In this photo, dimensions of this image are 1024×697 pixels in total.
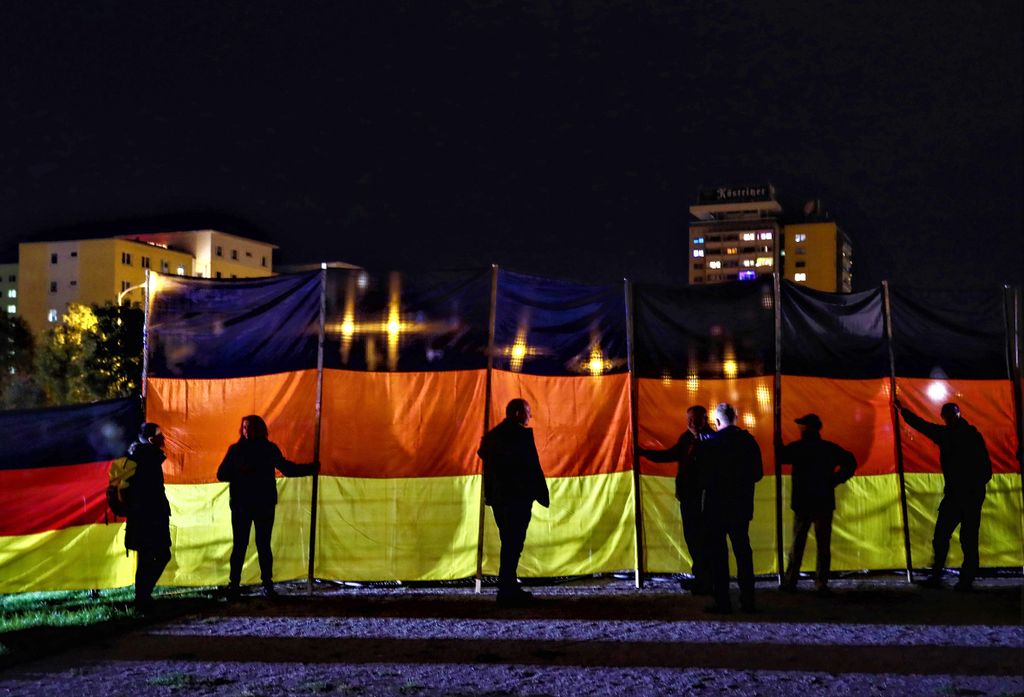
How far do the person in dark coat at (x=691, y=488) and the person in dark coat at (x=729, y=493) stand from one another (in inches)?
29.0

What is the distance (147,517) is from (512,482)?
3667 millimetres

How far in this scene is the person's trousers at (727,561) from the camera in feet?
33.0

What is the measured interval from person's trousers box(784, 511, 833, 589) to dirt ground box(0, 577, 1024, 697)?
0.82 feet

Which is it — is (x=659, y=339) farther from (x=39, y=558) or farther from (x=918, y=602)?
(x=39, y=558)

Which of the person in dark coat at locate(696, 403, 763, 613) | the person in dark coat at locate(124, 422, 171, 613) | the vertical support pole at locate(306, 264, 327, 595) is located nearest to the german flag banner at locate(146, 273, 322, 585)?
the vertical support pole at locate(306, 264, 327, 595)

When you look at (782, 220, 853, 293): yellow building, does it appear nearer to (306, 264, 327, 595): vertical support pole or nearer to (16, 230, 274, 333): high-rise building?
(16, 230, 274, 333): high-rise building

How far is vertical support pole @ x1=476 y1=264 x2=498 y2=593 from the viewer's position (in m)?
11.4

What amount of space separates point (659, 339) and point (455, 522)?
323 centimetres

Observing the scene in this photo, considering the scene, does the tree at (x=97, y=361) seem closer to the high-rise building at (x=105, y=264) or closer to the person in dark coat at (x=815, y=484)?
the person in dark coat at (x=815, y=484)

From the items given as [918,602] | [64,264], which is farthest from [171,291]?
[64,264]

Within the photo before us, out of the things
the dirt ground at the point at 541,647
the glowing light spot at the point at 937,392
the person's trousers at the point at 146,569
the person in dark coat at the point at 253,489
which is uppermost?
the glowing light spot at the point at 937,392

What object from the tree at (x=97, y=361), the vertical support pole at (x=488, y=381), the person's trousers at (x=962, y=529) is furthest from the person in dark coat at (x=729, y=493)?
the tree at (x=97, y=361)

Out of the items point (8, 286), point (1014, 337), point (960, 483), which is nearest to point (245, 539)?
point (960, 483)

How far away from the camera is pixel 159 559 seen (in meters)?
10.2
